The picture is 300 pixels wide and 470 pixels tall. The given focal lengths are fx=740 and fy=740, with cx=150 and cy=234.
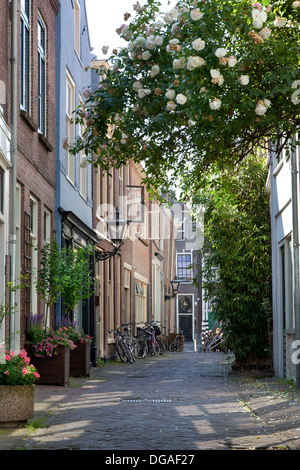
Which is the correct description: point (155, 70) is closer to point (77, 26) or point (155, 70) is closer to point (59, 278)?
point (59, 278)

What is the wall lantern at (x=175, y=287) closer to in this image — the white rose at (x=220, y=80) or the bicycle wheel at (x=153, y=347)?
the bicycle wheel at (x=153, y=347)

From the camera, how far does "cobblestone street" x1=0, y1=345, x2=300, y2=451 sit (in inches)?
265

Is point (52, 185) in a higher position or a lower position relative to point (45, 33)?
lower

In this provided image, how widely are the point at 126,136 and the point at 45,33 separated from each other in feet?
25.1

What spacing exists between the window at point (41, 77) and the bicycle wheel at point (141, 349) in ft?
36.0

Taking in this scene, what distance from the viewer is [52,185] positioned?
14828 mm

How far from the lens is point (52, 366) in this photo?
1223cm

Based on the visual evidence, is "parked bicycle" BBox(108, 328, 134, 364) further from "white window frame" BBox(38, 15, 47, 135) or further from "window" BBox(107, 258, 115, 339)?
"white window frame" BBox(38, 15, 47, 135)

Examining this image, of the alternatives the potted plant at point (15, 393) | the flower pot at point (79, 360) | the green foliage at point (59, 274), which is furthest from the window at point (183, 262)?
the potted plant at point (15, 393)

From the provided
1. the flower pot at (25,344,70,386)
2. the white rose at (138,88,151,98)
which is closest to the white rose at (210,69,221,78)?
the white rose at (138,88,151,98)

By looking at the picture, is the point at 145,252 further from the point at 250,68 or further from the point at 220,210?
the point at 250,68

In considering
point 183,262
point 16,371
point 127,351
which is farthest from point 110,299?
point 183,262

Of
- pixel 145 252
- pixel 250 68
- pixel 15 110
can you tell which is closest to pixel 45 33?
pixel 15 110

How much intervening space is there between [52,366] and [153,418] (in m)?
4.08
